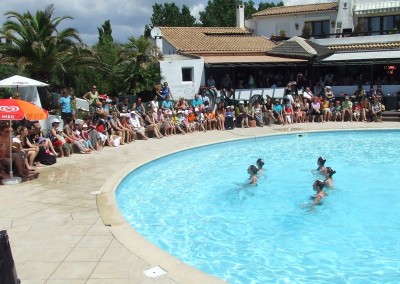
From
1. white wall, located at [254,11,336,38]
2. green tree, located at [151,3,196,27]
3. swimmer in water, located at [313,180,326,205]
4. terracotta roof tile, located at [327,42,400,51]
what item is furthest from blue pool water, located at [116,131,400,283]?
green tree, located at [151,3,196,27]

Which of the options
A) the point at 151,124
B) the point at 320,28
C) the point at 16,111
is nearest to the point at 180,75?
the point at 151,124

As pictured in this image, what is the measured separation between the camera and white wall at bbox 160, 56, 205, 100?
24.2 meters

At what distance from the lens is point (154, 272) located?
219 inches

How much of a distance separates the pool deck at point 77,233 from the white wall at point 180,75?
12.2 meters

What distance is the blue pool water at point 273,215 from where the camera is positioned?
278 inches

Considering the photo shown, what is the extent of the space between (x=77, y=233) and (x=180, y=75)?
60.1ft

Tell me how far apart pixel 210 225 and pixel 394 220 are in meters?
3.87

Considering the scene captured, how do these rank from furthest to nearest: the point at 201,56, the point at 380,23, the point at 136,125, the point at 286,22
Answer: the point at 286,22
the point at 380,23
the point at 201,56
the point at 136,125

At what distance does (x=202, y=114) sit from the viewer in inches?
769

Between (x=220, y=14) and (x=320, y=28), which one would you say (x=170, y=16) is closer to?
(x=220, y=14)

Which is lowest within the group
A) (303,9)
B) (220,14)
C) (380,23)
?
(380,23)

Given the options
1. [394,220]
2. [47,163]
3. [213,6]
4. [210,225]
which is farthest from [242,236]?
[213,6]

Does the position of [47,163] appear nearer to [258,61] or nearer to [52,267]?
[52,267]

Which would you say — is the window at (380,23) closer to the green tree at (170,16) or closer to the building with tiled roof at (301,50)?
the building with tiled roof at (301,50)
